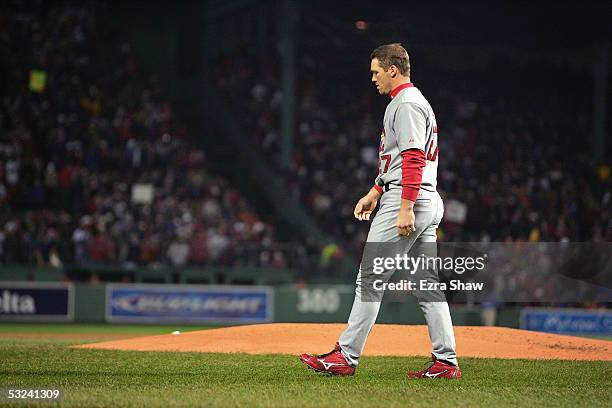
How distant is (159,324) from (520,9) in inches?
574

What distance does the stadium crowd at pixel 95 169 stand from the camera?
2198 centimetres

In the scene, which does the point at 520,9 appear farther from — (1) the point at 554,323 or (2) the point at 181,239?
(2) the point at 181,239

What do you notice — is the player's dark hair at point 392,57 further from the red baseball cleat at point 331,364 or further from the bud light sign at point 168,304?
the bud light sign at point 168,304

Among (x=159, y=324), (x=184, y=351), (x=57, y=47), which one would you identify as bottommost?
(x=159, y=324)

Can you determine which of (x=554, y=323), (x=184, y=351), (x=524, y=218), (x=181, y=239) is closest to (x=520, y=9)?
(x=524, y=218)

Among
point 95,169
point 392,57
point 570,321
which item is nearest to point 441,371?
point 392,57

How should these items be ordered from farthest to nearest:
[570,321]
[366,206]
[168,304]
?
1. [168,304]
2. [570,321]
3. [366,206]

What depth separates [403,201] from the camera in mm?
6426

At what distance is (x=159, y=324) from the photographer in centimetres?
2166

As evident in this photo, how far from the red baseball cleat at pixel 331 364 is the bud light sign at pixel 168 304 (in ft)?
49.6

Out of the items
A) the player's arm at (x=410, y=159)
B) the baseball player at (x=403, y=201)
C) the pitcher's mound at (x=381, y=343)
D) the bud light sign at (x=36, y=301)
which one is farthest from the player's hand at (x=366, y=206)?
the bud light sign at (x=36, y=301)

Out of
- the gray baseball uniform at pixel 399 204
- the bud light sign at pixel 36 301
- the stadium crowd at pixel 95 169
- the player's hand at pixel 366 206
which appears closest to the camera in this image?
the gray baseball uniform at pixel 399 204

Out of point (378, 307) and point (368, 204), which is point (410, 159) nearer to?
point (368, 204)

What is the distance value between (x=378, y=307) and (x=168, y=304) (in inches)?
608
